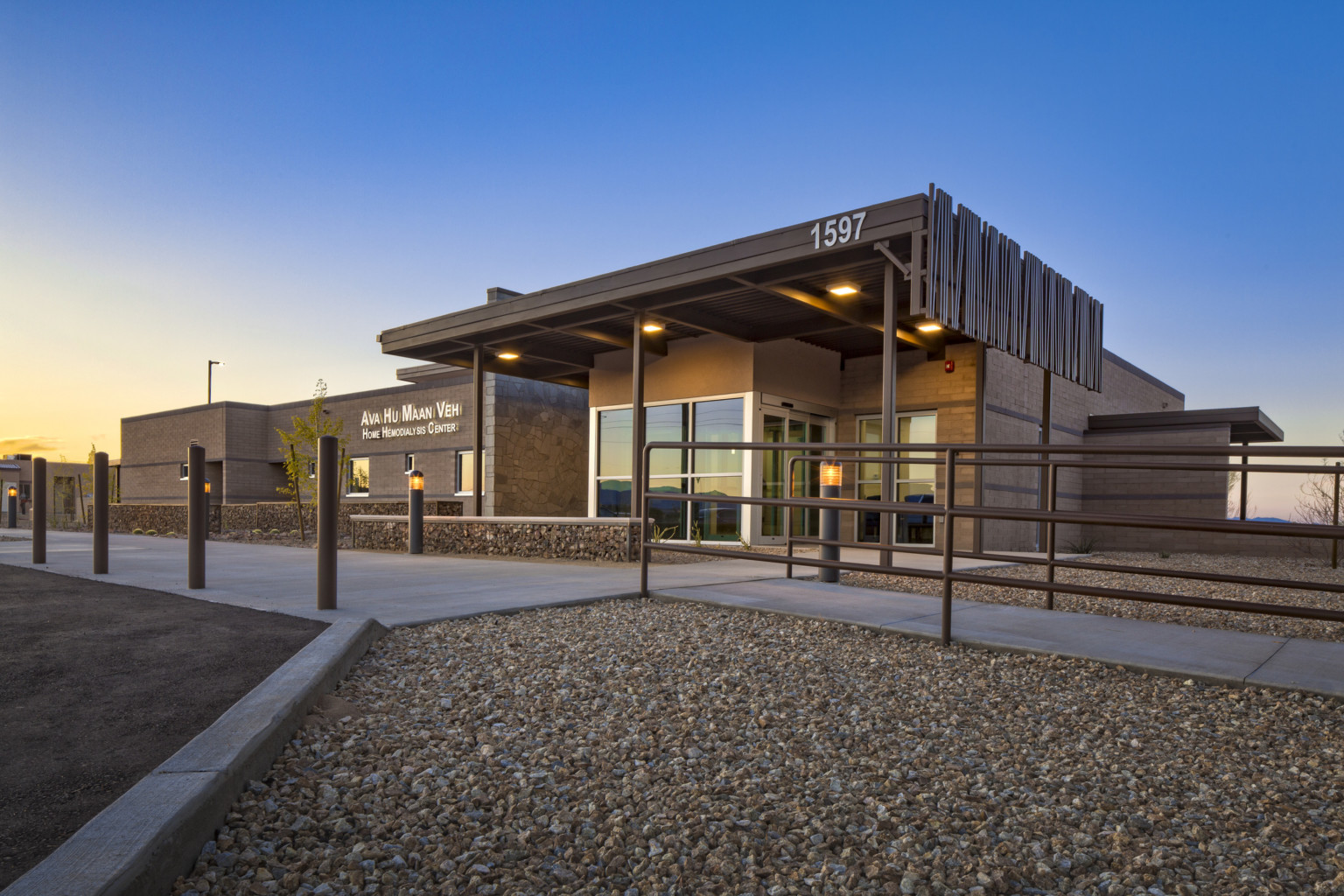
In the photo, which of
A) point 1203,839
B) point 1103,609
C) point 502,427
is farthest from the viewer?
point 502,427

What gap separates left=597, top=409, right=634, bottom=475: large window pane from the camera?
47.0ft

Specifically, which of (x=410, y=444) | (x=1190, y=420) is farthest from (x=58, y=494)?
(x=1190, y=420)

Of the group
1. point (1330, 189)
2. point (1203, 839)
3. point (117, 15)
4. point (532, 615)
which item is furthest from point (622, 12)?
point (1330, 189)

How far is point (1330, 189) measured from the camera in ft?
52.4

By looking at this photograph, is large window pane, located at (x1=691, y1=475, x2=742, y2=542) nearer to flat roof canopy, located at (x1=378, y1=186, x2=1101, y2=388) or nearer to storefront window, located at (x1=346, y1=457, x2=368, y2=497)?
flat roof canopy, located at (x1=378, y1=186, x2=1101, y2=388)

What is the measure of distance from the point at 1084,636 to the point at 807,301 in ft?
22.8

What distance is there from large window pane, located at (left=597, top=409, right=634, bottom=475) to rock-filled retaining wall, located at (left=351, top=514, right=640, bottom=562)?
13.1 feet

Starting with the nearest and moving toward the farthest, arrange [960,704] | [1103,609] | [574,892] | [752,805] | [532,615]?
[574,892] → [752,805] → [960,704] → [532,615] → [1103,609]

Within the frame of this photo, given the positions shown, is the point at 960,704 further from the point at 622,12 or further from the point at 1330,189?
the point at 1330,189

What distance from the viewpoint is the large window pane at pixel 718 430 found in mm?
12852

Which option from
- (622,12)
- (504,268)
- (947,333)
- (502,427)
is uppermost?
(622,12)

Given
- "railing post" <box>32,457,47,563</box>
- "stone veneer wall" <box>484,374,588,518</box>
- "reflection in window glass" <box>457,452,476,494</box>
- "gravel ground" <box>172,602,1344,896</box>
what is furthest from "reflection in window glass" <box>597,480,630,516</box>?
"gravel ground" <box>172,602,1344,896</box>

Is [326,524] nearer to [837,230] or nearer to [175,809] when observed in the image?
[175,809]

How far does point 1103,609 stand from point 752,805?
5.03 m
